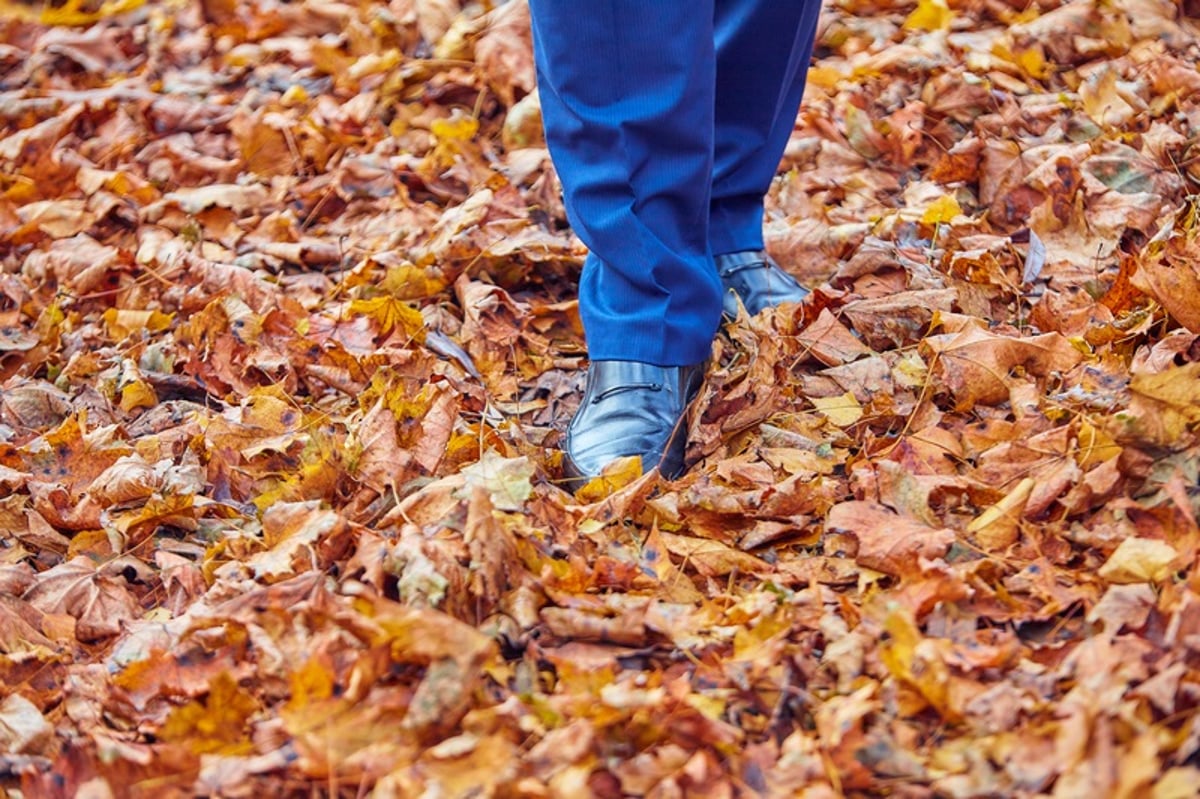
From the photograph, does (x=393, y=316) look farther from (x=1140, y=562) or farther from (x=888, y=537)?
(x=1140, y=562)

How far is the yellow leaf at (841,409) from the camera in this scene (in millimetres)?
1764

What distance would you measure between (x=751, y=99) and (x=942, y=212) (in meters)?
0.50

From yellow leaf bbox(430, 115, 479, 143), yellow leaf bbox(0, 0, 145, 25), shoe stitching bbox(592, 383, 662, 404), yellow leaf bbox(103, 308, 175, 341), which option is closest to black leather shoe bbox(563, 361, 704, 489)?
shoe stitching bbox(592, 383, 662, 404)

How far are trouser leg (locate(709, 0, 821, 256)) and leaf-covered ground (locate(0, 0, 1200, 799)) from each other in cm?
22

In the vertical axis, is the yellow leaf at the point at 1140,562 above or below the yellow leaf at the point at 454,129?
above

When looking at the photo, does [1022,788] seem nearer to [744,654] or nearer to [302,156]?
[744,654]

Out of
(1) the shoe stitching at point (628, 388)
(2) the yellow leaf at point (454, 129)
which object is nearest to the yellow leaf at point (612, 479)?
(1) the shoe stitching at point (628, 388)

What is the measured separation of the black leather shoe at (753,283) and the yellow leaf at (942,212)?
1.08 feet

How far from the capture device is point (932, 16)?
301 centimetres

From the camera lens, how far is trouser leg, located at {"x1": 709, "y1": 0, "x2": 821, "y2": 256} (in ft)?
6.21

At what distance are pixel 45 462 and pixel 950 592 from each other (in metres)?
1.36

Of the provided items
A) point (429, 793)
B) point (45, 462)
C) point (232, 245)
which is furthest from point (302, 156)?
point (429, 793)

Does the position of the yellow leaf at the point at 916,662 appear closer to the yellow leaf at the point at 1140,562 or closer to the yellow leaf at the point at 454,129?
the yellow leaf at the point at 1140,562

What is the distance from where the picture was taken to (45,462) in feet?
6.01
